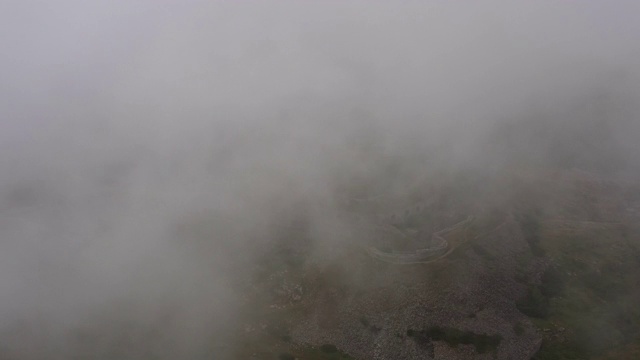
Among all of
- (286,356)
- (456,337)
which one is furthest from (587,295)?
(286,356)

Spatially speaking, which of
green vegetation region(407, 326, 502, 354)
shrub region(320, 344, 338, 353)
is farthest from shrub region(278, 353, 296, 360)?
green vegetation region(407, 326, 502, 354)

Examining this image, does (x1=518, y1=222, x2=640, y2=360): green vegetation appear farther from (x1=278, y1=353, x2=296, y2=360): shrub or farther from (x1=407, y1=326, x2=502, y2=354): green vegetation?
(x1=278, y1=353, x2=296, y2=360): shrub

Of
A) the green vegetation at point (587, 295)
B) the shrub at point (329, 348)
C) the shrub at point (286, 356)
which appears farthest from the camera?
the green vegetation at point (587, 295)

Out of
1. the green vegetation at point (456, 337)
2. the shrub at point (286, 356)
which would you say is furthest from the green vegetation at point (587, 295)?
the shrub at point (286, 356)

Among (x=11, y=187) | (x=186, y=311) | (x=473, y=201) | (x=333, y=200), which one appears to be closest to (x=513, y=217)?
(x=473, y=201)

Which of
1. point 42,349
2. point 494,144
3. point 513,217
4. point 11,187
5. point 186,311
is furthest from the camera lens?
point 494,144

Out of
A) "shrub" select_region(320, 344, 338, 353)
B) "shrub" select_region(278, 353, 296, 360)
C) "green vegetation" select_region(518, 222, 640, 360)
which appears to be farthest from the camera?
"green vegetation" select_region(518, 222, 640, 360)

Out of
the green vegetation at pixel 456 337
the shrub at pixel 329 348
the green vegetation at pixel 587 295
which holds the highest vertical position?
the shrub at pixel 329 348

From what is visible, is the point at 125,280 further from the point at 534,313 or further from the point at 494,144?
the point at 494,144

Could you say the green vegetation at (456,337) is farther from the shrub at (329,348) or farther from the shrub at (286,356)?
the shrub at (286,356)
